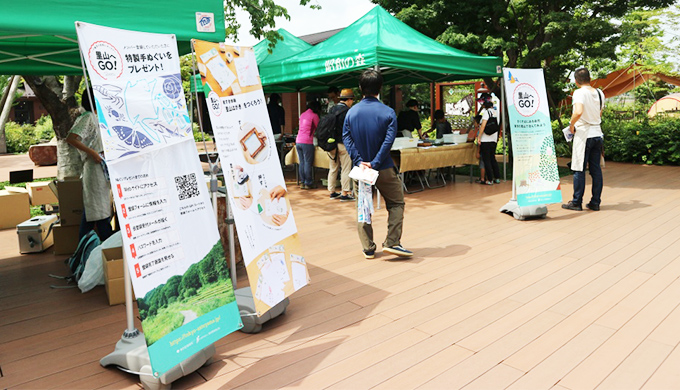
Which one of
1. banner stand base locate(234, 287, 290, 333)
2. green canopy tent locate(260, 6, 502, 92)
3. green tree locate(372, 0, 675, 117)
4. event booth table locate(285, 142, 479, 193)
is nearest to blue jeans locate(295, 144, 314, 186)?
event booth table locate(285, 142, 479, 193)

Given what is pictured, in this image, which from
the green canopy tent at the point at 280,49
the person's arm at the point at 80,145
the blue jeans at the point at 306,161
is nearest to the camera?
the person's arm at the point at 80,145

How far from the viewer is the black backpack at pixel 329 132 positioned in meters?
8.43

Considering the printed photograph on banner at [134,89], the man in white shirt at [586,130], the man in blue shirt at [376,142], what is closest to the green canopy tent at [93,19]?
the printed photograph on banner at [134,89]

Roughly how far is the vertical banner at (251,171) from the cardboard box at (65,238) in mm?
3041

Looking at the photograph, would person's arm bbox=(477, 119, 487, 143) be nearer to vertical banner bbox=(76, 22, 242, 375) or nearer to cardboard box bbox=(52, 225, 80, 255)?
cardboard box bbox=(52, 225, 80, 255)

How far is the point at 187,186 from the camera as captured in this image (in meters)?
2.86

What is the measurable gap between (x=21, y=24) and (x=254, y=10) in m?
6.83

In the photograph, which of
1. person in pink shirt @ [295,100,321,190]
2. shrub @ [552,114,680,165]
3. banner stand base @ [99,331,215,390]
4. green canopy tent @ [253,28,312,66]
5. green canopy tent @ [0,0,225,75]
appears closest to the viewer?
banner stand base @ [99,331,215,390]

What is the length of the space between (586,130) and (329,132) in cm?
388

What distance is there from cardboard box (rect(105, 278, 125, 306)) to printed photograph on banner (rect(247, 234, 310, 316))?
1.44m

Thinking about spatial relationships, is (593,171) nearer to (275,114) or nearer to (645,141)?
(645,141)

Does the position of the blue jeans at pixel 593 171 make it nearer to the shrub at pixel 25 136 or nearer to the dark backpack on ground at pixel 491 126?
the dark backpack on ground at pixel 491 126

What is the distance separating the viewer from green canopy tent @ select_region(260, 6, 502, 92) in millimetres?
7723

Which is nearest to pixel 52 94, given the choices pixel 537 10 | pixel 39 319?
pixel 39 319
